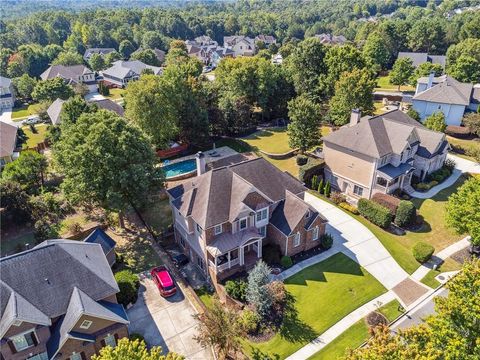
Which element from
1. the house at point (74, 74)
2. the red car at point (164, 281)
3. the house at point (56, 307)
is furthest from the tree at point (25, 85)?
the house at point (56, 307)

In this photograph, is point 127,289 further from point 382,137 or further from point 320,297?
point 382,137

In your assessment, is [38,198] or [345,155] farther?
[345,155]

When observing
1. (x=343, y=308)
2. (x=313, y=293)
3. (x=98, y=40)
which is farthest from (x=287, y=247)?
(x=98, y=40)

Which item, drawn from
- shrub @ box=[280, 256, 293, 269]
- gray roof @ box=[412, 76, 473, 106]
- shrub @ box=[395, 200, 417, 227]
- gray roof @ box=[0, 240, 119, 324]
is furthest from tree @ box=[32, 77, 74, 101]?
gray roof @ box=[412, 76, 473, 106]

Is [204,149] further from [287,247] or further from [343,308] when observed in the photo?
A: [343,308]

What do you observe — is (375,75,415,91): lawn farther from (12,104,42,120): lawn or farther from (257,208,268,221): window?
(12,104,42,120): lawn

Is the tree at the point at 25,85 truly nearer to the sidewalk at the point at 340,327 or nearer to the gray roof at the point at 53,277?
the gray roof at the point at 53,277
